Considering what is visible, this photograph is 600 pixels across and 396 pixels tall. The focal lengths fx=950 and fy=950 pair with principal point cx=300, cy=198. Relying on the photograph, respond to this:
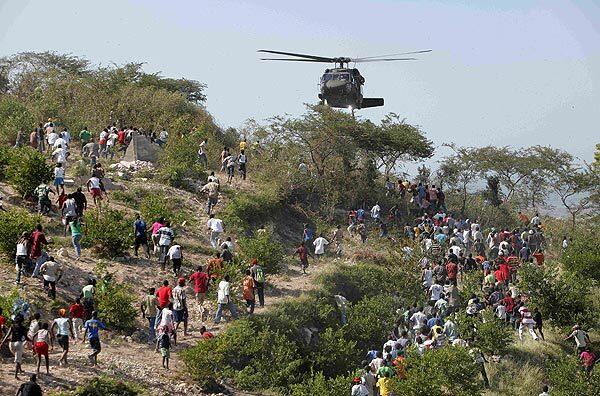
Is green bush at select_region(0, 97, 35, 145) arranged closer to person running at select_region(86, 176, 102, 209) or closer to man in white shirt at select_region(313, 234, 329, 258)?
person running at select_region(86, 176, 102, 209)

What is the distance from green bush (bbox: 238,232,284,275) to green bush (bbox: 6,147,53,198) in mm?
5285

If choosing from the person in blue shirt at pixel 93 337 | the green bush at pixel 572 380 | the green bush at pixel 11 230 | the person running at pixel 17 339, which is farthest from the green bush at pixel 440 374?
the green bush at pixel 11 230

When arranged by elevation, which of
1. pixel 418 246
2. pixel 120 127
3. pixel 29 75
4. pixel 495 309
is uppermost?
pixel 29 75

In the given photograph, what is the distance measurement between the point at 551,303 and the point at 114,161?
46.9 ft

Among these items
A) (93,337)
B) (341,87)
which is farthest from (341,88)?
(93,337)

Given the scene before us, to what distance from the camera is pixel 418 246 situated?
87.4 ft

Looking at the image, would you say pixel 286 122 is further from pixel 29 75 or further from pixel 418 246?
pixel 29 75

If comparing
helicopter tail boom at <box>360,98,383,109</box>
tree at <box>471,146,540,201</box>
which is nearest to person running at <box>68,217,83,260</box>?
helicopter tail boom at <box>360,98,383,109</box>

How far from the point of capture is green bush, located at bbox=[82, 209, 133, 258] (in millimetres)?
22016

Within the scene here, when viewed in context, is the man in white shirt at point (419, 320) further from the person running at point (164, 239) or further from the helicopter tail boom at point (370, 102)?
the helicopter tail boom at point (370, 102)

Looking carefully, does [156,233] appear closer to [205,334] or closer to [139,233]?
[139,233]

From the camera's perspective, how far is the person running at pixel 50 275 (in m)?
18.7

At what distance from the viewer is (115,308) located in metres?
18.7

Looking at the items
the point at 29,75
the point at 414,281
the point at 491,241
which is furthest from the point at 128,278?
the point at 29,75
